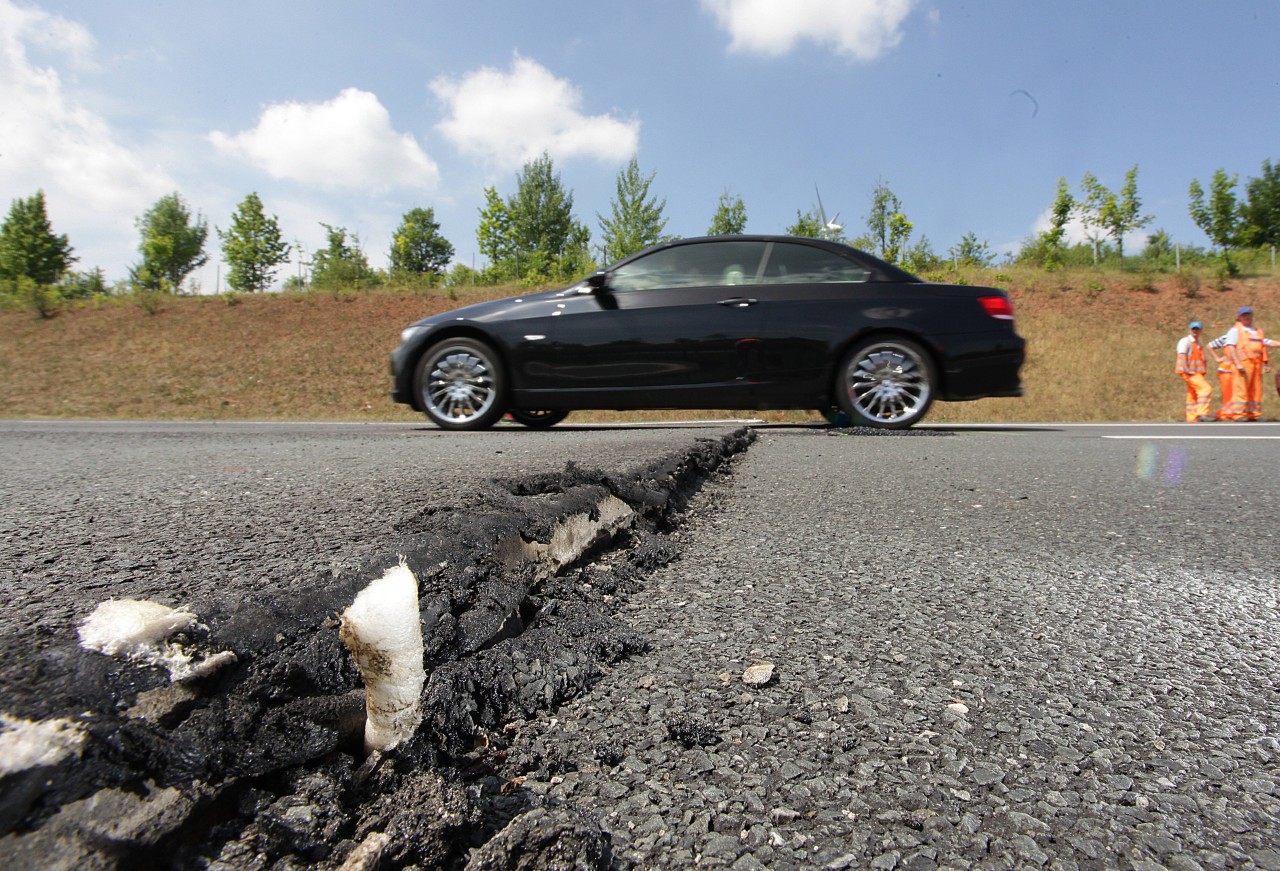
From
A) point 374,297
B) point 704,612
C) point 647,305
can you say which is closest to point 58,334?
point 374,297

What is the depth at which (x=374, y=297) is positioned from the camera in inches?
815

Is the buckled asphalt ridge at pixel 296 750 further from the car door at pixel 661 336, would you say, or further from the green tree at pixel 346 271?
the green tree at pixel 346 271

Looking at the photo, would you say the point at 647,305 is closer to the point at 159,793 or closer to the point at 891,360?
the point at 891,360

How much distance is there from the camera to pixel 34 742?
0.63 meters

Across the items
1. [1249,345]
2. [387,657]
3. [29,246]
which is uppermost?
[29,246]

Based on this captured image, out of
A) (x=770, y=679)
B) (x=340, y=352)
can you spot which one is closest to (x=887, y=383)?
(x=770, y=679)

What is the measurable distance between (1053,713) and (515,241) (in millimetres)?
40735

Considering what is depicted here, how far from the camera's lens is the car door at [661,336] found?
5773 millimetres

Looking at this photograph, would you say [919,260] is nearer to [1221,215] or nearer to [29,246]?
[1221,215]

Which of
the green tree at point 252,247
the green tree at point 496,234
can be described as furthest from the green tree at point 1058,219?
the green tree at point 252,247

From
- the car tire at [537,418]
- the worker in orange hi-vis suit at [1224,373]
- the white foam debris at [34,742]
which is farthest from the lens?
the worker in orange hi-vis suit at [1224,373]

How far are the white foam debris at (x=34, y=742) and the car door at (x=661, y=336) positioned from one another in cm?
524

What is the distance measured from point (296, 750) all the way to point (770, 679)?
2.20 ft

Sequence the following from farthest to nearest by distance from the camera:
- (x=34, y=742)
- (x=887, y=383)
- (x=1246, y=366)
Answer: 1. (x=1246, y=366)
2. (x=887, y=383)
3. (x=34, y=742)
